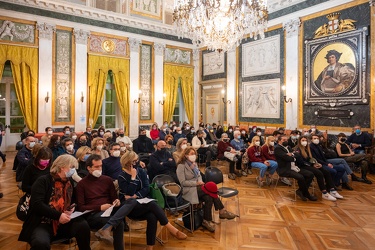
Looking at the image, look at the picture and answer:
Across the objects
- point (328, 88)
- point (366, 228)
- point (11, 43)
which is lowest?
point (366, 228)

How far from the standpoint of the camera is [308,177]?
612 centimetres

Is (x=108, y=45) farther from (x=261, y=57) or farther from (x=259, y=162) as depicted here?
(x=259, y=162)

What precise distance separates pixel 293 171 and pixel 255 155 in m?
1.48

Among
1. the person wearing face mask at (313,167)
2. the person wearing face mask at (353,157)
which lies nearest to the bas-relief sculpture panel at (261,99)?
the person wearing face mask at (353,157)

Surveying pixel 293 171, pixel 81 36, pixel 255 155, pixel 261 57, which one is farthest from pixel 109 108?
pixel 293 171

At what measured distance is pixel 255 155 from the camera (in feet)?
24.7

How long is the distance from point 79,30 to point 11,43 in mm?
2702

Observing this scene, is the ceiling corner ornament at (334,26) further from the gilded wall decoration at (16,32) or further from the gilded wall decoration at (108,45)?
the gilded wall decoration at (16,32)

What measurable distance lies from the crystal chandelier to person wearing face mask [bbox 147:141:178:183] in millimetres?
3935

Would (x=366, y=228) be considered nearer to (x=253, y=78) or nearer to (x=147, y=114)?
(x=253, y=78)

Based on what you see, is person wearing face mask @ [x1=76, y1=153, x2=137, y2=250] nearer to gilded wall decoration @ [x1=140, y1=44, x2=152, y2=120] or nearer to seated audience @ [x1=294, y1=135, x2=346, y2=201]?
seated audience @ [x1=294, y1=135, x2=346, y2=201]

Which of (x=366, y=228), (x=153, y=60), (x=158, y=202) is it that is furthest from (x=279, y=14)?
(x=158, y=202)

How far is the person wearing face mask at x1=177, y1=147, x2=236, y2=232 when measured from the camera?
179 inches

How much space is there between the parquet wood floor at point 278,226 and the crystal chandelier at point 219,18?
4.50 meters
